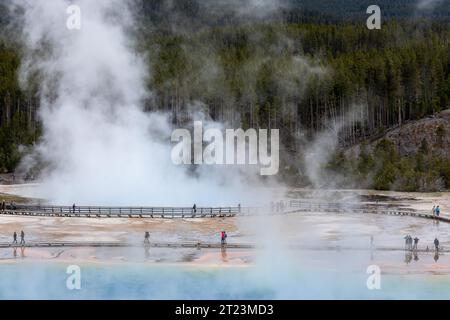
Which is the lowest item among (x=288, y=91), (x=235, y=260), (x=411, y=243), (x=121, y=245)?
(x=235, y=260)

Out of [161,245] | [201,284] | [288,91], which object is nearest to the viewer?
[201,284]

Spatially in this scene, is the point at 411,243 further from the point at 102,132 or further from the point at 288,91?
the point at 288,91

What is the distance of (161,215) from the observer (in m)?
50.9

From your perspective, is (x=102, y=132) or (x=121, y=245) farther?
(x=102, y=132)

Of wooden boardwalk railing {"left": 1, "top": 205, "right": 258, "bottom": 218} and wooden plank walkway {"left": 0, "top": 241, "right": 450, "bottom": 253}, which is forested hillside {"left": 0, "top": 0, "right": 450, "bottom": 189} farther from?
wooden plank walkway {"left": 0, "top": 241, "right": 450, "bottom": 253}

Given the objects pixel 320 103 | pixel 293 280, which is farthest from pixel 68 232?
pixel 320 103

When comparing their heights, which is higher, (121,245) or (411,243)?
(411,243)

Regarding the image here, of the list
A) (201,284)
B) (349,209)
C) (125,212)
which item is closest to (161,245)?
(201,284)

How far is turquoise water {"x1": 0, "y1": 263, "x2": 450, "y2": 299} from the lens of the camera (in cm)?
3028

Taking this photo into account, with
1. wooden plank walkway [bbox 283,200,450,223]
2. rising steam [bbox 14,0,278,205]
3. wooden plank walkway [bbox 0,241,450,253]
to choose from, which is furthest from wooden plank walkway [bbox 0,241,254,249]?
rising steam [bbox 14,0,278,205]

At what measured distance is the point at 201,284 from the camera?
32000 mm

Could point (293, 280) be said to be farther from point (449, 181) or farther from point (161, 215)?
point (449, 181)

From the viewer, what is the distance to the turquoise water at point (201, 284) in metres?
30.3

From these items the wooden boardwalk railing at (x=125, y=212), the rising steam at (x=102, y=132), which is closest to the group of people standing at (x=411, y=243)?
the wooden boardwalk railing at (x=125, y=212)
